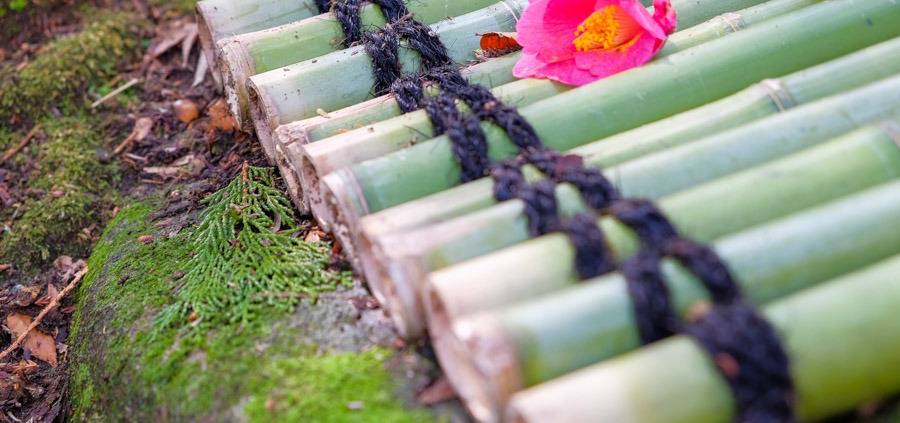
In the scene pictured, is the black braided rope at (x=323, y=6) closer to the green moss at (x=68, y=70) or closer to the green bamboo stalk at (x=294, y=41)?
the green bamboo stalk at (x=294, y=41)

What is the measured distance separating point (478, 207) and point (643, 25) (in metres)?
0.72

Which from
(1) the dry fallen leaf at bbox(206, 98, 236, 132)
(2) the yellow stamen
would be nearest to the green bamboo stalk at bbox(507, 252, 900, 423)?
(2) the yellow stamen

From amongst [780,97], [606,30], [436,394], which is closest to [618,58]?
[606,30]

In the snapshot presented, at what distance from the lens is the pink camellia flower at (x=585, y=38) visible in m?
2.47

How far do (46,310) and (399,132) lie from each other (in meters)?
1.37

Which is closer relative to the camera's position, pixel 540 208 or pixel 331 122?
pixel 540 208

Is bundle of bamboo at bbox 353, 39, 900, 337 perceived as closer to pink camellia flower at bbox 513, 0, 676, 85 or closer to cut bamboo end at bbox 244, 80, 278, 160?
pink camellia flower at bbox 513, 0, 676, 85

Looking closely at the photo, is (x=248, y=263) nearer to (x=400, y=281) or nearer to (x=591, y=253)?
(x=400, y=281)

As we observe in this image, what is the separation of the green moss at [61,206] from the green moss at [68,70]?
0.27m

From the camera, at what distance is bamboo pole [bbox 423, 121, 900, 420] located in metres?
1.77

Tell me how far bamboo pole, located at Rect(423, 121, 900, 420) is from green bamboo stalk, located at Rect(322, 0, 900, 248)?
0.42 m

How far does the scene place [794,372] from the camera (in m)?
1.65

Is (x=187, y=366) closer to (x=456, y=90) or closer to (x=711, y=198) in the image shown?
(x=456, y=90)

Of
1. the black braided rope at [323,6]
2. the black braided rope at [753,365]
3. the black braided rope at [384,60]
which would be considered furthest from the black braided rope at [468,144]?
the black braided rope at [323,6]
